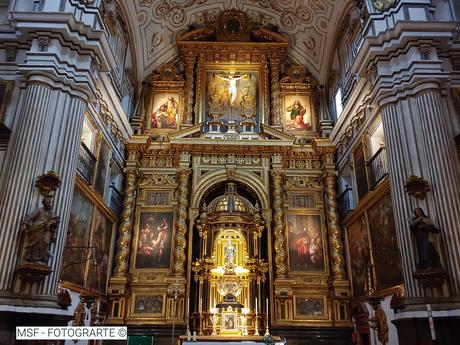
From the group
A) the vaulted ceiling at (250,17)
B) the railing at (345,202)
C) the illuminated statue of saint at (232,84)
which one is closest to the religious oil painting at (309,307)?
the railing at (345,202)

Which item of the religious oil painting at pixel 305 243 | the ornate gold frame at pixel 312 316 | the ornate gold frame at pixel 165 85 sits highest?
the ornate gold frame at pixel 165 85

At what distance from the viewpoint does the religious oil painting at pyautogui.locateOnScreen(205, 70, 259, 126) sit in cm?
1702

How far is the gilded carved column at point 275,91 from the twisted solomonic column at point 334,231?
3.05 metres

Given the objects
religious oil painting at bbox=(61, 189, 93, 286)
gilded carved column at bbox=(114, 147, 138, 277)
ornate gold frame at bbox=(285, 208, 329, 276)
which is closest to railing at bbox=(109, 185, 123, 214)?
gilded carved column at bbox=(114, 147, 138, 277)

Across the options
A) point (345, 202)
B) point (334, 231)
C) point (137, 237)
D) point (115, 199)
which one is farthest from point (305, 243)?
point (115, 199)

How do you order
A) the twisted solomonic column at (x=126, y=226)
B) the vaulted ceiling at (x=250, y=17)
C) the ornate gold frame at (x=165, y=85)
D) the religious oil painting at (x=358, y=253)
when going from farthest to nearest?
the ornate gold frame at (x=165, y=85)
the vaulted ceiling at (x=250, y=17)
the twisted solomonic column at (x=126, y=226)
the religious oil painting at (x=358, y=253)

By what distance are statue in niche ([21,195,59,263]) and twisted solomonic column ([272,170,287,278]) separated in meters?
8.05

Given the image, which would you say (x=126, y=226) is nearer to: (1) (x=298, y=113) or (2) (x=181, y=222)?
(2) (x=181, y=222)

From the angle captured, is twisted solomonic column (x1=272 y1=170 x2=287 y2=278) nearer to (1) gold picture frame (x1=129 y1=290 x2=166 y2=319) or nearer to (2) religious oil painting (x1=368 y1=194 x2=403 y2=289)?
(2) religious oil painting (x1=368 y1=194 x2=403 y2=289)

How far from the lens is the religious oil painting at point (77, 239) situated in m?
10.3

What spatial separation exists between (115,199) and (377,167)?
885 centimetres

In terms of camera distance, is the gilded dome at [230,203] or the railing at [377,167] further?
the gilded dome at [230,203]

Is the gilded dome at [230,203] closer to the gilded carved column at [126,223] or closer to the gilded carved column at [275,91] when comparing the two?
the gilded carved column at [126,223]

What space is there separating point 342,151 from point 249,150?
3457 mm
